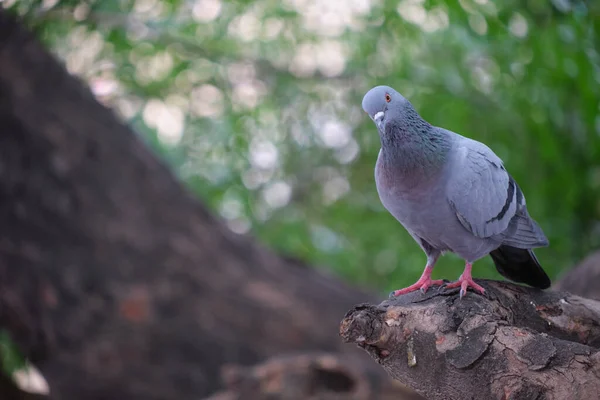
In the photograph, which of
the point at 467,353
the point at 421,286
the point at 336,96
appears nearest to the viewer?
the point at 467,353

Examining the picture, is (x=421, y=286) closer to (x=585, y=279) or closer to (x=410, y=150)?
(x=410, y=150)

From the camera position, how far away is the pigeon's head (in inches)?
77.4

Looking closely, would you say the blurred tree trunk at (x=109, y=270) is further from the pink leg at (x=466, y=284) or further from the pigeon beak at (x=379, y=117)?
the pigeon beak at (x=379, y=117)

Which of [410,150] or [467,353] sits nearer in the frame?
[467,353]

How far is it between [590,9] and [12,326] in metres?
4.04

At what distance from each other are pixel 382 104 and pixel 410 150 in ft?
0.66

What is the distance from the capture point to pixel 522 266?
244 centimetres

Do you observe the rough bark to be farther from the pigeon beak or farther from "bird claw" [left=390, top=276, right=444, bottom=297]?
the pigeon beak

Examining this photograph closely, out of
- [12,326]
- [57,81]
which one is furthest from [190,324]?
[57,81]

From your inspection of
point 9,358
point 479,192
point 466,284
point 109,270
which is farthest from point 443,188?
point 9,358

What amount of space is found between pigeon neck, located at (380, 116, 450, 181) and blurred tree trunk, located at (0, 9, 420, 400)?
208cm

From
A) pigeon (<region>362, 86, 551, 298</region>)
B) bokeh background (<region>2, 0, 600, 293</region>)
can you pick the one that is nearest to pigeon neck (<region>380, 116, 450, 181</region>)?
pigeon (<region>362, 86, 551, 298</region>)

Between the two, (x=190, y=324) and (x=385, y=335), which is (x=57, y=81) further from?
(x=385, y=335)

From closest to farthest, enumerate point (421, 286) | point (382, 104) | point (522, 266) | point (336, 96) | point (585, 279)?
point (382, 104), point (421, 286), point (522, 266), point (585, 279), point (336, 96)
